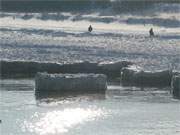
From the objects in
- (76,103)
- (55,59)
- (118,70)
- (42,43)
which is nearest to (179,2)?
(42,43)

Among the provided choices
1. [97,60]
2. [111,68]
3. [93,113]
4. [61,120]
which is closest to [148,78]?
[111,68]

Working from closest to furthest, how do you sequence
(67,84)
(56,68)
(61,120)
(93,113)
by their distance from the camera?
(61,120)
(93,113)
(67,84)
(56,68)

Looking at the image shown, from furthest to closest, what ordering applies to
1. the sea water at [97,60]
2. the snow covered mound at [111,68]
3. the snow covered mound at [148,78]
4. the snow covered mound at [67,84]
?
the snow covered mound at [111,68], the snow covered mound at [148,78], the snow covered mound at [67,84], the sea water at [97,60]

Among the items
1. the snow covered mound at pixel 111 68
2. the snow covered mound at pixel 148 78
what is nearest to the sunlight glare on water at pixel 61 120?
the snow covered mound at pixel 148 78

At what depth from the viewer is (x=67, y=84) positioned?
29562 millimetres

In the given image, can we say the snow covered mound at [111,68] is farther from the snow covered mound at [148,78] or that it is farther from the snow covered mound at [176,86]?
the snow covered mound at [176,86]

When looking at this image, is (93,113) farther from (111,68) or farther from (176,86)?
(111,68)

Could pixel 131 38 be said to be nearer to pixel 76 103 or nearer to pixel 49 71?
pixel 49 71

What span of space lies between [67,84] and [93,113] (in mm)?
4788

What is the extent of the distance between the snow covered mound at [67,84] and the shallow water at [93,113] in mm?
524

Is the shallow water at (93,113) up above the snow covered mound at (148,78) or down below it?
below

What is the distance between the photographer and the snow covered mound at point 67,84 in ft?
96.7

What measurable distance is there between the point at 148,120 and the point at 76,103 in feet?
12.5

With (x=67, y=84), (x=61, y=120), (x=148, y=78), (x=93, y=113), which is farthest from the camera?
(x=148, y=78)
